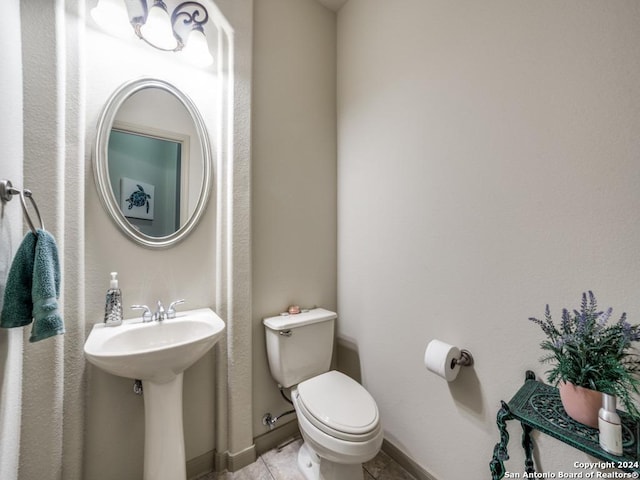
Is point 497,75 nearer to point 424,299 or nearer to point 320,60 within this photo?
point 424,299

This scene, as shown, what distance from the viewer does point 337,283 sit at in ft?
6.23

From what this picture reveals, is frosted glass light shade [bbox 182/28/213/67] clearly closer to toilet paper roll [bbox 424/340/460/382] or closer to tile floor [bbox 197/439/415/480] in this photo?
toilet paper roll [bbox 424/340/460/382]

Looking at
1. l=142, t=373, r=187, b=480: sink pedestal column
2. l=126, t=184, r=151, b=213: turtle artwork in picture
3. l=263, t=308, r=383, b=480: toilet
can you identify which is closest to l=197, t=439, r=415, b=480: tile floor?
l=263, t=308, r=383, b=480: toilet

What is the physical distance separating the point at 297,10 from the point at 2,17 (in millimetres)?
1459

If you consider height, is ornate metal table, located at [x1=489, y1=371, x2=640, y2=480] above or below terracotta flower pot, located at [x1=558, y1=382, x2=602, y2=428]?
below

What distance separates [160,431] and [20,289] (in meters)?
0.81

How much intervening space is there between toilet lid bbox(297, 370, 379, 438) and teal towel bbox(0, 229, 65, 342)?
1008 millimetres

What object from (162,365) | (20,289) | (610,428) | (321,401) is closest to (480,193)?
(610,428)

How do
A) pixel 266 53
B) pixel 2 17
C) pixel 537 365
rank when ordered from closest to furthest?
1. pixel 2 17
2. pixel 537 365
3. pixel 266 53

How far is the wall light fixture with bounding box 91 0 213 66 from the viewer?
1.15m

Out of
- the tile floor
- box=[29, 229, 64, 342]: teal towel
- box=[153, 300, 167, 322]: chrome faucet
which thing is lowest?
the tile floor

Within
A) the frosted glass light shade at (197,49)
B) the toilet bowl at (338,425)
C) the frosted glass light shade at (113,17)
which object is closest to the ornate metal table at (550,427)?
the toilet bowl at (338,425)

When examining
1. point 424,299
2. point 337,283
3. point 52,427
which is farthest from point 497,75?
point 52,427

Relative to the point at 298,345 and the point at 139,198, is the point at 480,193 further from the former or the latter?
the point at 139,198
